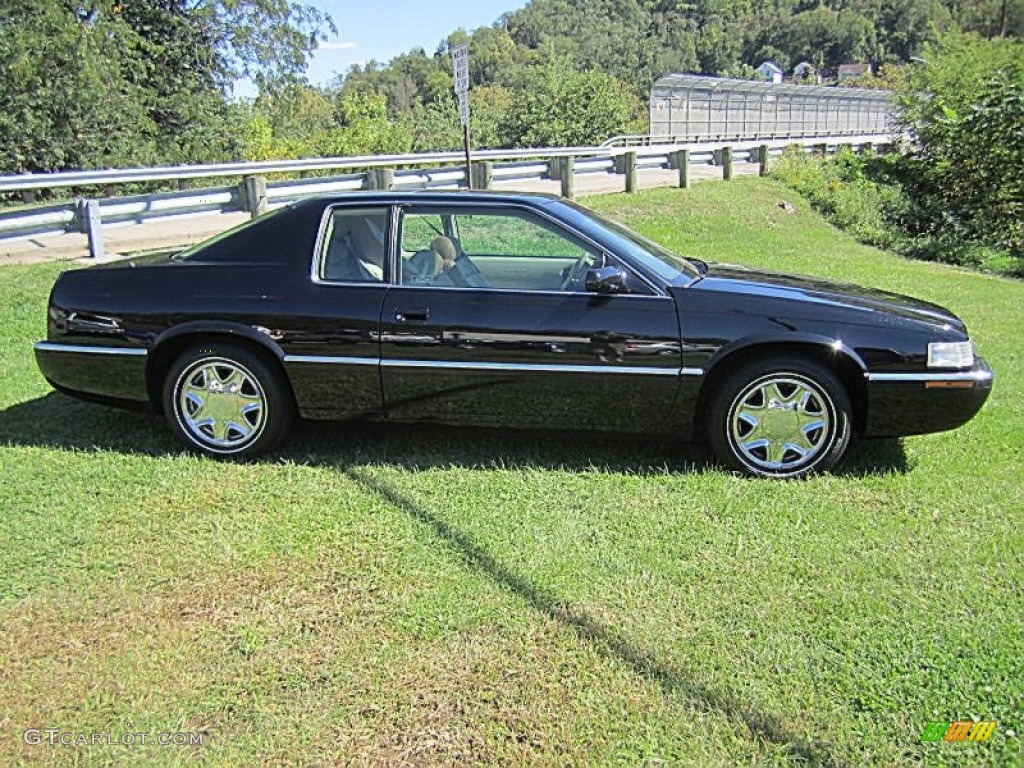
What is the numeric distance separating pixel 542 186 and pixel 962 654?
640 inches

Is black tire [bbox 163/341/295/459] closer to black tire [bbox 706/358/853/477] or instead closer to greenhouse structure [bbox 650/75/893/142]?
black tire [bbox 706/358/853/477]

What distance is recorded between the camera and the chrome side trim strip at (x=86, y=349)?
4500 millimetres

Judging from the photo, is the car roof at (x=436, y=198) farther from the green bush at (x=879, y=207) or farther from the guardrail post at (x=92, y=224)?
the green bush at (x=879, y=207)

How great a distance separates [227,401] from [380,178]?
799 centimetres

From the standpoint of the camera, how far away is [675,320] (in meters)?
4.16

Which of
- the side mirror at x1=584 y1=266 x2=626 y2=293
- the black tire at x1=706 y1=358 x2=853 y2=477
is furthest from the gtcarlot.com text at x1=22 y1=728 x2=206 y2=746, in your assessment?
the black tire at x1=706 y1=358 x2=853 y2=477

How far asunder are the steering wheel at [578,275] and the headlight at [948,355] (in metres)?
1.71

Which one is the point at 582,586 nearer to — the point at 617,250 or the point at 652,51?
the point at 617,250

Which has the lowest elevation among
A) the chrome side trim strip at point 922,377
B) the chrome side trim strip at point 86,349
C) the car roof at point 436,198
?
the chrome side trim strip at point 922,377

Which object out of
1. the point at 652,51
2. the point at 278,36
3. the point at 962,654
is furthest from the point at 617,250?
the point at 652,51

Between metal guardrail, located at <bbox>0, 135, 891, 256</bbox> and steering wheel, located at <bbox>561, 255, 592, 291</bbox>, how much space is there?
6.73m

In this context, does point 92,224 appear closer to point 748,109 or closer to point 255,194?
point 255,194

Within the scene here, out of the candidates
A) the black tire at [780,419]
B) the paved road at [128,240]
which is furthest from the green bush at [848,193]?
the black tire at [780,419]

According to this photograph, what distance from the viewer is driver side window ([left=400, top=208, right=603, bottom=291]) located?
439 centimetres
